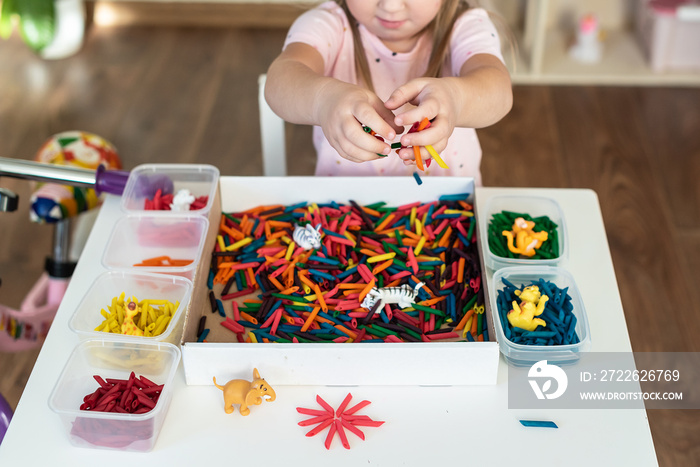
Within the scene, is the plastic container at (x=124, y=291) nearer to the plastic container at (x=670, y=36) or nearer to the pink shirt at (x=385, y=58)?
the pink shirt at (x=385, y=58)

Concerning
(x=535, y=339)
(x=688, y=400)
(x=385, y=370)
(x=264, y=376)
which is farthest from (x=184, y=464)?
(x=688, y=400)

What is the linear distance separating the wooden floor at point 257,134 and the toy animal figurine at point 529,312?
1017mm

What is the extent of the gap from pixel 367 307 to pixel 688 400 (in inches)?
42.5

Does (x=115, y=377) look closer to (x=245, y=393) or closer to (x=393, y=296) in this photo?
(x=245, y=393)

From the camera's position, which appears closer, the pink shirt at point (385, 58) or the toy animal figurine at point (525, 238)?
the toy animal figurine at point (525, 238)

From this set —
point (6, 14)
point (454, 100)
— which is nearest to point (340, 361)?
point (454, 100)

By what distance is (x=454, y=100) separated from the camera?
99 cm

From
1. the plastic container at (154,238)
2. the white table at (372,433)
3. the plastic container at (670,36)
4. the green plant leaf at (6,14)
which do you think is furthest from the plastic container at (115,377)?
the plastic container at (670,36)

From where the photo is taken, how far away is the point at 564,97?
2666 millimetres

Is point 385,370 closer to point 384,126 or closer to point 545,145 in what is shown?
point 384,126

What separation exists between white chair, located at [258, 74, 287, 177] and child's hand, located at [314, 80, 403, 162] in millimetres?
378

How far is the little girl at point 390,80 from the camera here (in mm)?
899

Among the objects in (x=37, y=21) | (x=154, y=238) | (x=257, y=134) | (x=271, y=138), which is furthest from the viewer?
(x=37, y=21)

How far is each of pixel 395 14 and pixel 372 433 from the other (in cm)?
62
